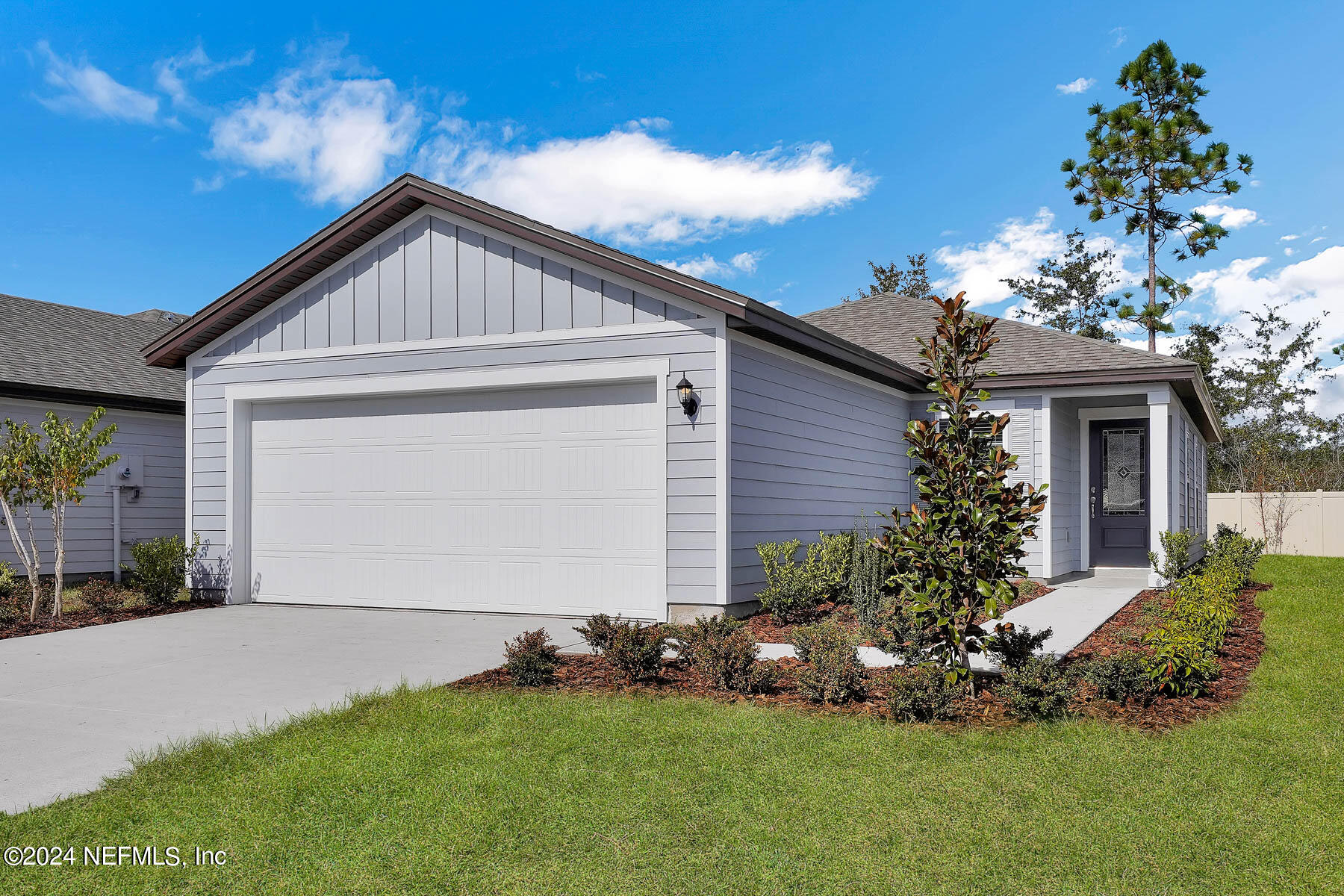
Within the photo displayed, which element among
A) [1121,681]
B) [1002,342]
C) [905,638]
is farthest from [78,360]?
[1121,681]

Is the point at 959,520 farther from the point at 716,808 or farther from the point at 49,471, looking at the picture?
the point at 49,471

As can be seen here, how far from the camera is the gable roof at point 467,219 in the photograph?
27.7ft

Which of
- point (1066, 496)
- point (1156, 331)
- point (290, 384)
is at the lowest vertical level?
point (1066, 496)

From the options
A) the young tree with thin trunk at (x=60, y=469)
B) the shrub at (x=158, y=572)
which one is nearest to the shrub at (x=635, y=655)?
the young tree with thin trunk at (x=60, y=469)

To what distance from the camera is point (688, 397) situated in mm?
8414

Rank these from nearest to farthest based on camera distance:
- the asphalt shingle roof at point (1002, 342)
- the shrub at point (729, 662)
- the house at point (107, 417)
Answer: the shrub at point (729, 662) < the asphalt shingle roof at point (1002, 342) < the house at point (107, 417)

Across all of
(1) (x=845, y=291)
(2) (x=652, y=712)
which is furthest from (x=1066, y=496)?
(1) (x=845, y=291)

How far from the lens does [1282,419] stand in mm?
28703

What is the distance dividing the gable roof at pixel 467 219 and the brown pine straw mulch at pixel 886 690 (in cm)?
350

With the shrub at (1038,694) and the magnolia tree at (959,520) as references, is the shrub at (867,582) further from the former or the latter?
the shrub at (1038,694)

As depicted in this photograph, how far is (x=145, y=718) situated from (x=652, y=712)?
3.04 metres

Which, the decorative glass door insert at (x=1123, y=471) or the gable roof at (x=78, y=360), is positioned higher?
the gable roof at (x=78, y=360)

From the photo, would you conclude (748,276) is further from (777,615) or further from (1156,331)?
(777,615)

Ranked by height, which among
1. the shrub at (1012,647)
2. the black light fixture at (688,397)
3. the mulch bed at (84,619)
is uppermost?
the black light fixture at (688,397)
